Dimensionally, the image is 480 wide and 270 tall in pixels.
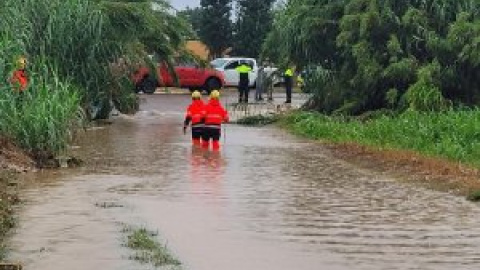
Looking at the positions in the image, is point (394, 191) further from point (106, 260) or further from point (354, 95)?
point (354, 95)

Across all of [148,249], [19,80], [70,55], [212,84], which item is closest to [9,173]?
[19,80]

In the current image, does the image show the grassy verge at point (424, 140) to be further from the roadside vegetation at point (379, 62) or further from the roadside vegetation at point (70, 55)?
the roadside vegetation at point (70, 55)

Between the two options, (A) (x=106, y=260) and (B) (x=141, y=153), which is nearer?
(A) (x=106, y=260)

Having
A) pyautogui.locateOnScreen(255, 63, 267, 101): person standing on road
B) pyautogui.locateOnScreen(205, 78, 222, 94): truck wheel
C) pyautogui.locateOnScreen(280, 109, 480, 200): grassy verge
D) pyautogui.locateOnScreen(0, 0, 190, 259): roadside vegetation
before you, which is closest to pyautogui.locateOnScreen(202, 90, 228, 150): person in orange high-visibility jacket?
pyautogui.locateOnScreen(280, 109, 480, 200): grassy verge

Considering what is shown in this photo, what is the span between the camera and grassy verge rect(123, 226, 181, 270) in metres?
8.00

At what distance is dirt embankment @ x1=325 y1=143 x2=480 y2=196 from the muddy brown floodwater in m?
0.35

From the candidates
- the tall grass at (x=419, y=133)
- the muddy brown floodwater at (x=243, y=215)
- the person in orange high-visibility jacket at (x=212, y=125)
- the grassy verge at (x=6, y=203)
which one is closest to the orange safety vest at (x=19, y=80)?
the muddy brown floodwater at (x=243, y=215)

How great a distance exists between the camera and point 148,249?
8547mm

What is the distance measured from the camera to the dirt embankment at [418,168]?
13352mm

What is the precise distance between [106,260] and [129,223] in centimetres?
188

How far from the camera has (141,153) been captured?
17.9 metres

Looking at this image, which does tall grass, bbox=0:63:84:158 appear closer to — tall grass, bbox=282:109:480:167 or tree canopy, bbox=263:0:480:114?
tall grass, bbox=282:109:480:167

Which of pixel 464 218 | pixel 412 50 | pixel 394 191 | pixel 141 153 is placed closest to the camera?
pixel 464 218

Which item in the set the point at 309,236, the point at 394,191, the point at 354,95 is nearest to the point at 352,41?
the point at 354,95
